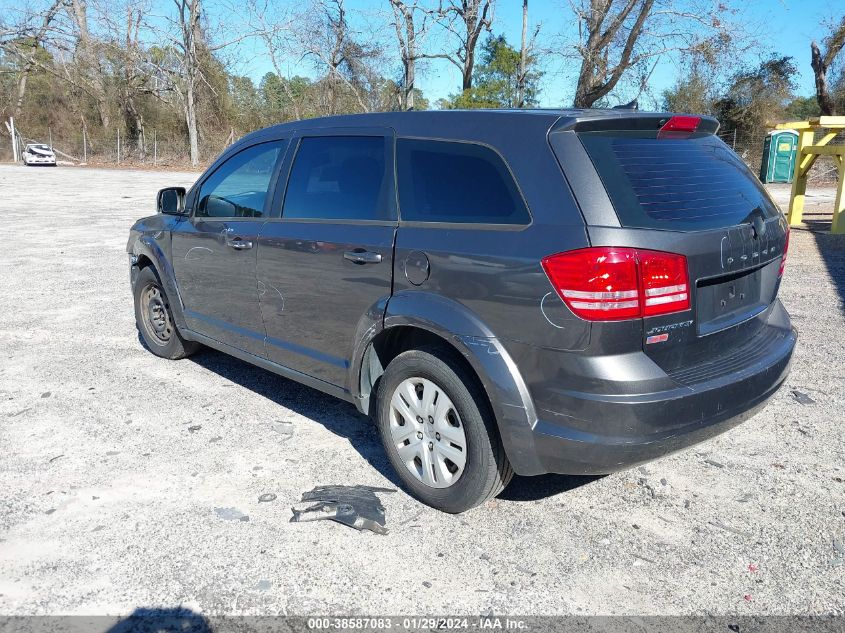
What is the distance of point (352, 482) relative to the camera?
11.9 feet

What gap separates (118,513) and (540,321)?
7.19 feet

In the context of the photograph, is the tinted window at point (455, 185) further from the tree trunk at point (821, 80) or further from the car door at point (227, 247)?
the tree trunk at point (821, 80)

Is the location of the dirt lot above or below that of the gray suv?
below

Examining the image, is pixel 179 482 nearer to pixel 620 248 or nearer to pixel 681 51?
pixel 620 248

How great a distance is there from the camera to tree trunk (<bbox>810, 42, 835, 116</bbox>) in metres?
33.4

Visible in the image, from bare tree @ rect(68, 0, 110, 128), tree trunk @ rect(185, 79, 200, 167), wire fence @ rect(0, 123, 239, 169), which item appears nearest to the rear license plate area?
tree trunk @ rect(185, 79, 200, 167)

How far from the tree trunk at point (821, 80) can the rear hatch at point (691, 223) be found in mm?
36521

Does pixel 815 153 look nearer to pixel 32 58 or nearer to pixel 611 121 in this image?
pixel 611 121

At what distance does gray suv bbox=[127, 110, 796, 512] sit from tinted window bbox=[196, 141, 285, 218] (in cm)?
31

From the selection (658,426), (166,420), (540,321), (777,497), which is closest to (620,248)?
(540,321)

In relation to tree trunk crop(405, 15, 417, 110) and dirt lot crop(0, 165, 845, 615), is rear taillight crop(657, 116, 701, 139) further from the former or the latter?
tree trunk crop(405, 15, 417, 110)

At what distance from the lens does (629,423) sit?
8.82 ft

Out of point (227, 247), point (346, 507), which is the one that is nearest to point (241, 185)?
point (227, 247)

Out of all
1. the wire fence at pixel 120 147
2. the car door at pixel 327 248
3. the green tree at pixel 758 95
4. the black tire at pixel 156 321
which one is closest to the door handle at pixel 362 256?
the car door at pixel 327 248
